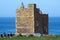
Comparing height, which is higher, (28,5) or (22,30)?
(28,5)

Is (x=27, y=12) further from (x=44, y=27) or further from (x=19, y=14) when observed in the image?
(x=44, y=27)

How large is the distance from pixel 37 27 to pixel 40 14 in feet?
6.98

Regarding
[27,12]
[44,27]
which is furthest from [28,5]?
[44,27]

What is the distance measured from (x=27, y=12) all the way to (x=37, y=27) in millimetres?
2841

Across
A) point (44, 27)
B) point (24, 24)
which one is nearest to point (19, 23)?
point (24, 24)

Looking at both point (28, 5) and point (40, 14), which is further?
point (40, 14)

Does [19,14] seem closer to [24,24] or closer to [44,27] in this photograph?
[24,24]

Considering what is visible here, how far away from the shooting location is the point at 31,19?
49.1 metres

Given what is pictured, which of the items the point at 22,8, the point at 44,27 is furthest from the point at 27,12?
the point at 44,27

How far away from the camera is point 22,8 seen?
49188mm

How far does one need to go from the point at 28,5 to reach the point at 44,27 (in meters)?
5.88

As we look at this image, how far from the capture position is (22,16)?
49281 mm

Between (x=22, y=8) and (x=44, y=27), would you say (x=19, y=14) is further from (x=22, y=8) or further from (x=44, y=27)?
(x=44, y=27)

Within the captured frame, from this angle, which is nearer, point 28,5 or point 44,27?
point 28,5
